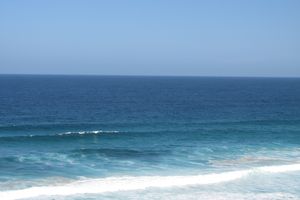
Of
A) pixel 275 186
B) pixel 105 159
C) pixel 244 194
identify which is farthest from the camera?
pixel 105 159

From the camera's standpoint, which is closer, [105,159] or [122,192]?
[122,192]

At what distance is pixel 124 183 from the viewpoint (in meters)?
29.1

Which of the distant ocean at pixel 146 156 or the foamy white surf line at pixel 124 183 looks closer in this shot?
the foamy white surf line at pixel 124 183

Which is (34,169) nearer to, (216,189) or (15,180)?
(15,180)

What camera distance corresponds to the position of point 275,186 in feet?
95.3

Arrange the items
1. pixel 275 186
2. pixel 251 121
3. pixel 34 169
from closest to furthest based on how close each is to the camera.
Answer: pixel 275 186, pixel 34 169, pixel 251 121

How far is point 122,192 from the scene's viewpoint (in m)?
27.1

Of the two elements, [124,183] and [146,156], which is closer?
[124,183]

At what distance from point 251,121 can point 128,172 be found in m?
33.1

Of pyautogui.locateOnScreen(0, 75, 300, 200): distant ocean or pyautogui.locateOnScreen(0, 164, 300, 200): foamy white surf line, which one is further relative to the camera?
pyautogui.locateOnScreen(0, 75, 300, 200): distant ocean

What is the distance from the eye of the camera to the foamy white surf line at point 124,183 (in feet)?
86.0

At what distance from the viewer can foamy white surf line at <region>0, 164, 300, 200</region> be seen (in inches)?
1032

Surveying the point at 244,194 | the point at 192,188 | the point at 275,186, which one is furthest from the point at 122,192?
the point at 275,186

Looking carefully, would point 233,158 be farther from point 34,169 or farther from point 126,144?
point 34,169
